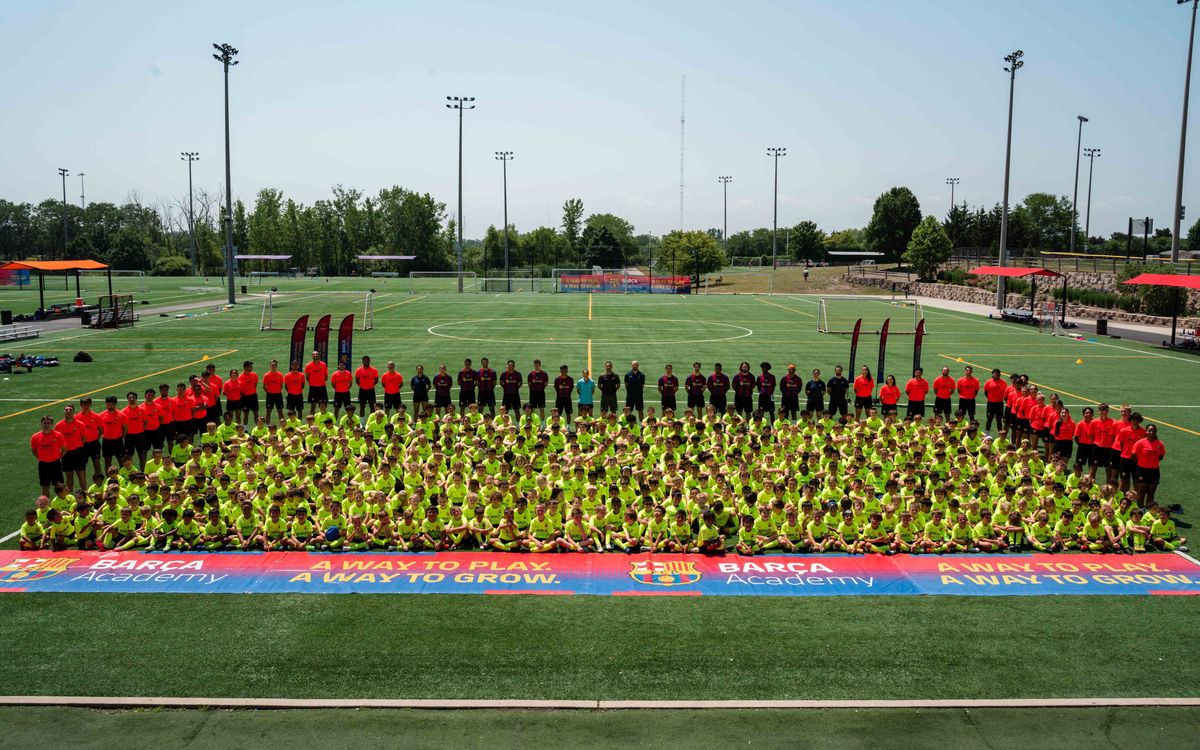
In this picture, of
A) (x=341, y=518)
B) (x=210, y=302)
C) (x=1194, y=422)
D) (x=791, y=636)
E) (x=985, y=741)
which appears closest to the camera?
(x=985, y=741)

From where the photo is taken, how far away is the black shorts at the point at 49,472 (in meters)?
13.7

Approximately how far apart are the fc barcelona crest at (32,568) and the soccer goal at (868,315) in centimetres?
3256

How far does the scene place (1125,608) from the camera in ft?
33.6

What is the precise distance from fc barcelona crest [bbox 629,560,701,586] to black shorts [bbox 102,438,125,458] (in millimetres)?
9957

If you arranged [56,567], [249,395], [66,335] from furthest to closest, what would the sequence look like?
1. [66,335]
2. [249,395]
3. [56,567]

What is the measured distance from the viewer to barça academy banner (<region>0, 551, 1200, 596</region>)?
35.2 feet

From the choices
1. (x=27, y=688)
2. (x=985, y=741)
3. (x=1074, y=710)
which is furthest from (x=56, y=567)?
(x=1074, y=710)

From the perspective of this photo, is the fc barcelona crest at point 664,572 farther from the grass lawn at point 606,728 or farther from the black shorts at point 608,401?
the black shorts at point 608,401

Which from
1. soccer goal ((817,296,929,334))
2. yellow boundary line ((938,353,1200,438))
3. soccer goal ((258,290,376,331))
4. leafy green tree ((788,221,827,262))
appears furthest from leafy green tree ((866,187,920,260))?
yellow boundary line ((938,353,1200,438))

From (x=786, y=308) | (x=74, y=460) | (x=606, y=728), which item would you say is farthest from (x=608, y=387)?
(x=786, y=308)

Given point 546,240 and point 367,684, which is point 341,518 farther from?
point 546,240

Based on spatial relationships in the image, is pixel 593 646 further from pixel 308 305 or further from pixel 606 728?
pixel 308 305

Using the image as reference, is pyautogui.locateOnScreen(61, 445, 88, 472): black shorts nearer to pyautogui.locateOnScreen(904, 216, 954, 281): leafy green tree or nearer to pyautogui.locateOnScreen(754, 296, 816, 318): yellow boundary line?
pyautogui.locateOnScreen(754, 296, 816, 318): yellow boundary line

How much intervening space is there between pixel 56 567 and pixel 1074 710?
1217cm
